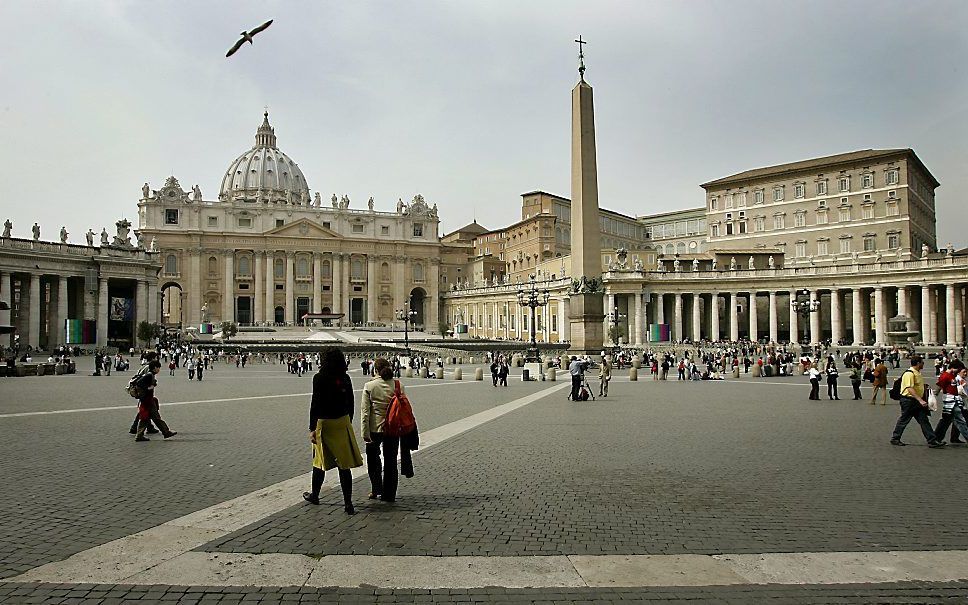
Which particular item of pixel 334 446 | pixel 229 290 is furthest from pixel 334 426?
pixel 229 290

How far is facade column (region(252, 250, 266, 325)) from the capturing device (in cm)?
10088

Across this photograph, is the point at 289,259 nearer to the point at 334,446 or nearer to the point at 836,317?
the point at 836,317

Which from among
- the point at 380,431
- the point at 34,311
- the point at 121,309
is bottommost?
the point at 380,431

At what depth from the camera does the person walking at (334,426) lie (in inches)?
268

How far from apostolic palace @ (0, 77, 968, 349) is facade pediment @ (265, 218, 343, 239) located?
0.63ft

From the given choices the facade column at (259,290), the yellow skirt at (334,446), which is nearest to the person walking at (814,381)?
the yellow skirt at (334,446)

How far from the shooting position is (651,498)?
7.44 m

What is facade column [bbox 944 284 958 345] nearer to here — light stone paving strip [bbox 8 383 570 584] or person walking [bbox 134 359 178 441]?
person walking [bbox 134 359 178 441]

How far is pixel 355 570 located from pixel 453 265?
109 m

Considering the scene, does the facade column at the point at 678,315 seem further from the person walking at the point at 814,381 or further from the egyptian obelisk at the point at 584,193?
the person walking at the point at 814,381

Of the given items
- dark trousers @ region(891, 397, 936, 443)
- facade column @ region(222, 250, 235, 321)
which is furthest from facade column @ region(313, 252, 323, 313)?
dark trousers @ region(891, 397, 936, 443)

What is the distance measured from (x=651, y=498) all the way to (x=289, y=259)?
100 meters

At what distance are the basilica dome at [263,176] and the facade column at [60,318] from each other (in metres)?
64.6

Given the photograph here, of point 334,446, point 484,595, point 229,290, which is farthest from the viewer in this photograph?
point 229,290
